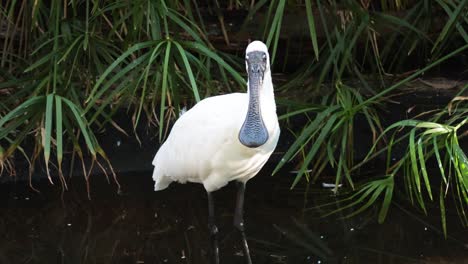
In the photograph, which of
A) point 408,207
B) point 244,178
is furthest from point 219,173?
point 408,207

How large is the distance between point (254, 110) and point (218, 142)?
242 millimetres

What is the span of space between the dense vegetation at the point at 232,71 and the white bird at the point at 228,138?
14 centimetres

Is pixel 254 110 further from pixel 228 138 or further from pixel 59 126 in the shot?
pixel 59 126

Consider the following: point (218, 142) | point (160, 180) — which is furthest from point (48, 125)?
point (218, 142)

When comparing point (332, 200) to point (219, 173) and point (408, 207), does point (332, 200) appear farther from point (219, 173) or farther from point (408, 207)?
point (219, 173)

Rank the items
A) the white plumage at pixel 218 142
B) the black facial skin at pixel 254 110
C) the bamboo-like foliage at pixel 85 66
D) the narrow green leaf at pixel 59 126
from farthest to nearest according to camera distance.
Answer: the bamboo-like foliage at pixel 85 66, the narrow green leaf at pixel 59 126, the white plumage at pixel 218 142, the black facial skin at pixel 254 110

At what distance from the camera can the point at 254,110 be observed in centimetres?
402

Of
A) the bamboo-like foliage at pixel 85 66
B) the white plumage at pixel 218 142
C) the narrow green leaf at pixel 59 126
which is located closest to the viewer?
the white plumage at pixel 218 142

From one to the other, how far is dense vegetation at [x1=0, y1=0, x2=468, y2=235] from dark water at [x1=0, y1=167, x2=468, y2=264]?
120 mm

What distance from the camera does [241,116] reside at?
415cm

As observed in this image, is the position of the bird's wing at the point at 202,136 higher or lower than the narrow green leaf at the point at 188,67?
lower

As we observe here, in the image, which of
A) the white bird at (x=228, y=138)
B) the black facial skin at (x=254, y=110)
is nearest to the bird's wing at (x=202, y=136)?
the white bird at (x=228, y=138)

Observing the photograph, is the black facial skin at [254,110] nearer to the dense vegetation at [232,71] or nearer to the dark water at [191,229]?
the dense vegetation at [232,71]

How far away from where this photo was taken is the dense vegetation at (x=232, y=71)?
175 inches
